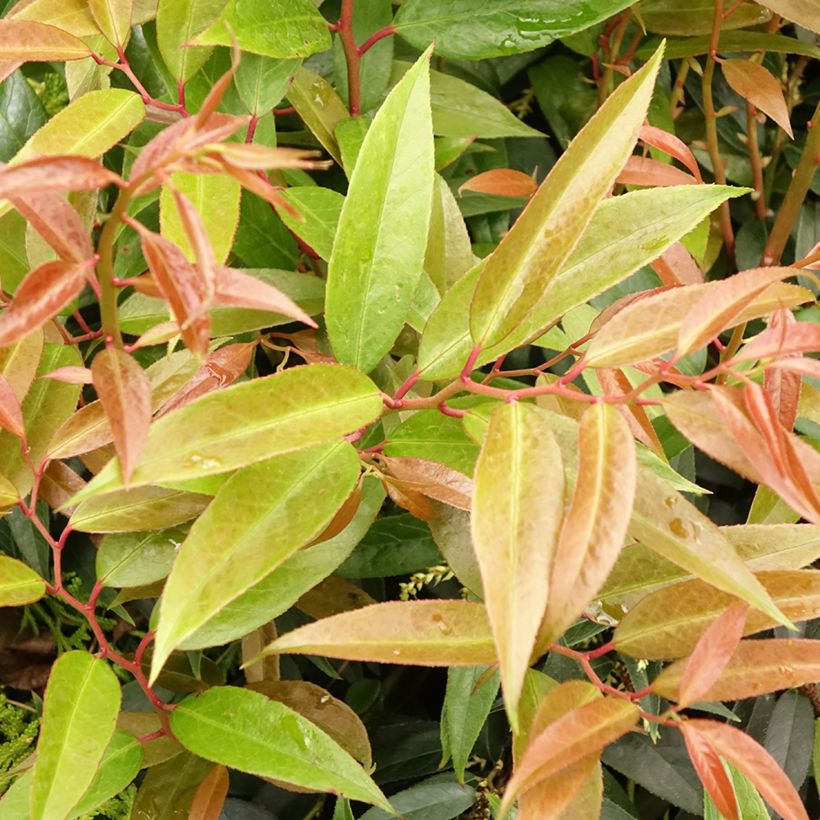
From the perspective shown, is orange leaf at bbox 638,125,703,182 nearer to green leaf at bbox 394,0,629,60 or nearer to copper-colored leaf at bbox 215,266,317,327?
green leaf at bbox 394,0,629,60

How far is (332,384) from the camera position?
479 millimetres

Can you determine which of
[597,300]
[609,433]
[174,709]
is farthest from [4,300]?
[597,300]

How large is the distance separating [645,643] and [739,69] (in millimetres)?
543

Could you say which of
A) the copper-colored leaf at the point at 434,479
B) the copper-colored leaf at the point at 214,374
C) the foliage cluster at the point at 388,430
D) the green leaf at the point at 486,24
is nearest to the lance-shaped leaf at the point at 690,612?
the foliage cluster at the point at 388,430

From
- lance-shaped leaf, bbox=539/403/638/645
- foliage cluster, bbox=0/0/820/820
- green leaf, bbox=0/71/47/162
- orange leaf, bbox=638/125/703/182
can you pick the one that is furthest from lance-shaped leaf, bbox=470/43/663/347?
green leaf, bbox=0/71/47/162

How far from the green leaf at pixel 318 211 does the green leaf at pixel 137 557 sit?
23 cm

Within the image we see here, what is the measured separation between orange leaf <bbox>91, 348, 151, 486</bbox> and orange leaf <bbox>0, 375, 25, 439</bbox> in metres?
0.13

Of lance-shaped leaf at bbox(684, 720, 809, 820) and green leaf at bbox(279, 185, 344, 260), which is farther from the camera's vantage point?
green leaf at bbox(279, 185, 344, 260)

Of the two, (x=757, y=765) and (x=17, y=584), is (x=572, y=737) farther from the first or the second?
(x=17, y=584)

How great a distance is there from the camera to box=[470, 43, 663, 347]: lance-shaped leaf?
0.47 meters

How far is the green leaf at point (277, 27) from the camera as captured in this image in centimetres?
63

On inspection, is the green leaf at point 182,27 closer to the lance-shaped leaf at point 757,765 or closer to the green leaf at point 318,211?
the green leaf at point 318,211

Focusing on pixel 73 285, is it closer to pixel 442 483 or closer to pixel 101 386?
pixel 101 386

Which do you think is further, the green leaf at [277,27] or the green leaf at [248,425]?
the green leaf at [277,27]
